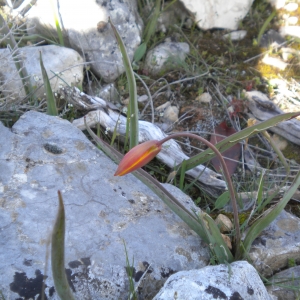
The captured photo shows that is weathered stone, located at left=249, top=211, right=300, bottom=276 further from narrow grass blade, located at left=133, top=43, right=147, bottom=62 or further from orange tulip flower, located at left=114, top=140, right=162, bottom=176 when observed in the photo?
narrow grass blade, located at left=133, top=43, right=147, bottom=62

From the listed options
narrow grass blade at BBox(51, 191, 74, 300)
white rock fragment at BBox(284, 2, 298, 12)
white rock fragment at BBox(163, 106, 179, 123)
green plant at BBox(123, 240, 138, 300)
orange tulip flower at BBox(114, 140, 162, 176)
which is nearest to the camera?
narrow grass blade at BBox(51, 191, 74, 300)

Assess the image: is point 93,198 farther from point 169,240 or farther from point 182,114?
point 182,114

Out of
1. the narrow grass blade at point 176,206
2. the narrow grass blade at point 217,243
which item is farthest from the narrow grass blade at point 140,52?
the narrow grass blade at point 217,243

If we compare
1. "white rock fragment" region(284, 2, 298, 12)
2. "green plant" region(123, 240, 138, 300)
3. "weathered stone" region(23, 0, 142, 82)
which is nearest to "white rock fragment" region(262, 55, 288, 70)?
"white rock fragment" region(284, 2, 298, 12)

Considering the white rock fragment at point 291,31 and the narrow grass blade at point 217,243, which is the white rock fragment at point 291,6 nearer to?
the white rock fragment at point 291,31

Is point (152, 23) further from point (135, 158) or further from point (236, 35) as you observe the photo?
point (135, 158)

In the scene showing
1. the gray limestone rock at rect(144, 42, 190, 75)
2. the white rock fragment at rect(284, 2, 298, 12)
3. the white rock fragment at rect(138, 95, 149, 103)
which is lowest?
Answer: the white rock fragment at rect(138, 95, 149, 103)
